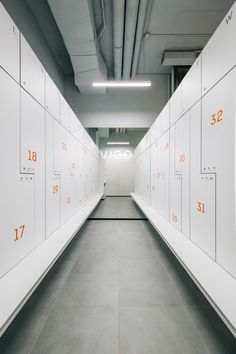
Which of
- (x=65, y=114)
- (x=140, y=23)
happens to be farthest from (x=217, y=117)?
(x=140, y=23)

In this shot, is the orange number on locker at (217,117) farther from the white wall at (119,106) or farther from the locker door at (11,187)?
the white wall at (119,106)

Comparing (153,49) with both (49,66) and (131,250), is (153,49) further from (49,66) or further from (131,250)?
(131,250)

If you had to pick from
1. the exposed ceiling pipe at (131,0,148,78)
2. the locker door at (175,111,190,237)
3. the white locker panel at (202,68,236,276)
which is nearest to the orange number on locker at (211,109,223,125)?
the white locker panel at (202,68,236,276)

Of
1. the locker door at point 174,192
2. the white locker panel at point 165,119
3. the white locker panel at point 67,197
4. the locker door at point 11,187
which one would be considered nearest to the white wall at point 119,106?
the white locker panel at point 165,119

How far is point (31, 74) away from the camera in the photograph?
179cm

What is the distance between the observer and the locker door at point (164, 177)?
3205 millimetres

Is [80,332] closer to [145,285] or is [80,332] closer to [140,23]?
[145,285]

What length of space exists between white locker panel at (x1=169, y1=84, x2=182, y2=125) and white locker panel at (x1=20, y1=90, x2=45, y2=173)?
165cm

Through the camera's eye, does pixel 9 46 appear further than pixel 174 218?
No

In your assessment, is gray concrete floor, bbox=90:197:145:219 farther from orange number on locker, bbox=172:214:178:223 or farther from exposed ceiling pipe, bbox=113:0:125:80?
exposed ceiling pipe, bbox=113:0:125:80

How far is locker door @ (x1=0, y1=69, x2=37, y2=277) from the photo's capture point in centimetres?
137

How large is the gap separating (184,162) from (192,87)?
32.2 inches

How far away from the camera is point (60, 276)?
233 cm

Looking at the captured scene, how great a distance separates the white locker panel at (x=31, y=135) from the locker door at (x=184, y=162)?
1579 millimetres
